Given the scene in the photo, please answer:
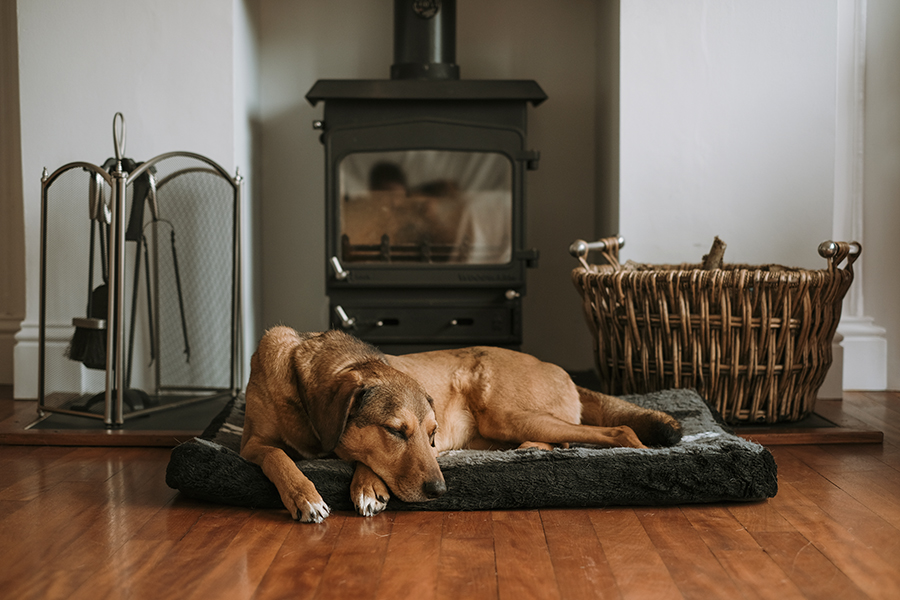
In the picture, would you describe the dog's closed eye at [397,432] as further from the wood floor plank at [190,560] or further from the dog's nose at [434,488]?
the wood floor plank at [190,560]

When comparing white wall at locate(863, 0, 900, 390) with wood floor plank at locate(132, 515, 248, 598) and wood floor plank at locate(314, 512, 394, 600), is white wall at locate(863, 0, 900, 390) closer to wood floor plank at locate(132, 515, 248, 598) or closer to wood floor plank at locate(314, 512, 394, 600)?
wood floor plank at locate(314, 512, 394, 600)

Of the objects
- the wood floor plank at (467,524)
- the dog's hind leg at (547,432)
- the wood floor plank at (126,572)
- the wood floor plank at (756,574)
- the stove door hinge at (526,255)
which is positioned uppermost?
the stove door hinge at (526,255)

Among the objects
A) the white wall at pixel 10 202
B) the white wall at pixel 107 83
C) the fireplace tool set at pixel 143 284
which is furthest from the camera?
the white wall at pixel 10 202

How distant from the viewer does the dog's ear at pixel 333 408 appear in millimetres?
1681

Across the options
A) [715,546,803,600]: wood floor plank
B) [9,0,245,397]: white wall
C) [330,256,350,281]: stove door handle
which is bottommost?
[715,546,803,600]: wood floor plank

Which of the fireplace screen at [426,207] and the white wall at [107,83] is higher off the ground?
the white wall at [107,83]

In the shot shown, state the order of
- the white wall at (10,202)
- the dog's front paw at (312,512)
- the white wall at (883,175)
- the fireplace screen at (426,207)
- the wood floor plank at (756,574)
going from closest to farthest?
the wood floor plank at (756,574), the dog's front paw at (312,512), the fireplace screen at (426,207), the white wall at (883,175), the white wall at (10,202)

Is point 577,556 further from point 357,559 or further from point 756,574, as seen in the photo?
point 357,559

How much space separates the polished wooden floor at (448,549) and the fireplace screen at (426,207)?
→ 147 cm

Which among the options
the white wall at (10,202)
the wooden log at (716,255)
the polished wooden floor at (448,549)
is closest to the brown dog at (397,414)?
the polished wooden floor at (448,549)

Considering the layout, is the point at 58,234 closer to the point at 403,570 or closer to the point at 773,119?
the point at 403,570

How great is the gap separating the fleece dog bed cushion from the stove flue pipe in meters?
1.93

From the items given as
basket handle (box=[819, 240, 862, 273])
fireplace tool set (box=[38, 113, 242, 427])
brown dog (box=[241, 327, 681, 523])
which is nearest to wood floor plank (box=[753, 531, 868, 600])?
brown dog (box=[241, 327, 681, 523])

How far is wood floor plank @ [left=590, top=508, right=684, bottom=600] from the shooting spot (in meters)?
1.37
